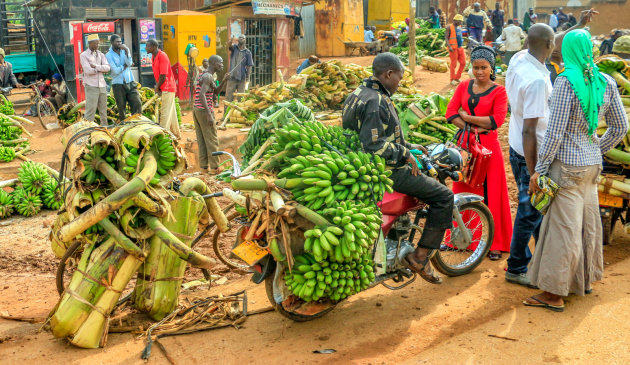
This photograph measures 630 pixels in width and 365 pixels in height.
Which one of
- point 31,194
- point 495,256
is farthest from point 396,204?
point 31,194

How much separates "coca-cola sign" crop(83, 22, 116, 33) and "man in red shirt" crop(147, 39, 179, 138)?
460 centimetres

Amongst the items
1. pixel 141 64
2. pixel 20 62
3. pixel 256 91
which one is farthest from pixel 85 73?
pixel 20 62

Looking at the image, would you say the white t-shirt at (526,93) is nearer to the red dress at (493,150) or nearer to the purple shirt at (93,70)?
the red dress at (493,150)

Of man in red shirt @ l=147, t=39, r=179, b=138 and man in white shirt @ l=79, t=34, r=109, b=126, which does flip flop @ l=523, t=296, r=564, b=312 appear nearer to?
man in red shirt @ l=147, t=39, r=179, b=138

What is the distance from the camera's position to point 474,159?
20.7 ft

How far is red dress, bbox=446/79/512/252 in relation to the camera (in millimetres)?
6254

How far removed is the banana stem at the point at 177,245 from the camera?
15.0ft

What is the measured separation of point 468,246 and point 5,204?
660 centimetres

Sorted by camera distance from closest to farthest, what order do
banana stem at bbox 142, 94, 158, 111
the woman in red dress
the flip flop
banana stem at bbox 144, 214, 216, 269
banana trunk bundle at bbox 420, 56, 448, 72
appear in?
banana stem at bbox 144, 214, 216, 269, the flip flop, the woman in red dress, banana stem at bbox 142, 94, 158, 111, banana trunk bundle at bbox 420, 56, 448, 72

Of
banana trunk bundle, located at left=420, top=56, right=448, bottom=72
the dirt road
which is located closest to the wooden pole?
banana trunk bundle, located at left=420, top=56, right=448, bottom=72

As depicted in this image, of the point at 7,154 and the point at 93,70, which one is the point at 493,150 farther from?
the point at 93,70

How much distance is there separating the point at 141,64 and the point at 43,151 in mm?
5911

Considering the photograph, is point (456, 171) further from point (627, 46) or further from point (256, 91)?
point (256, 91)

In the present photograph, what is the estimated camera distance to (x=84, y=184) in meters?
4.70
